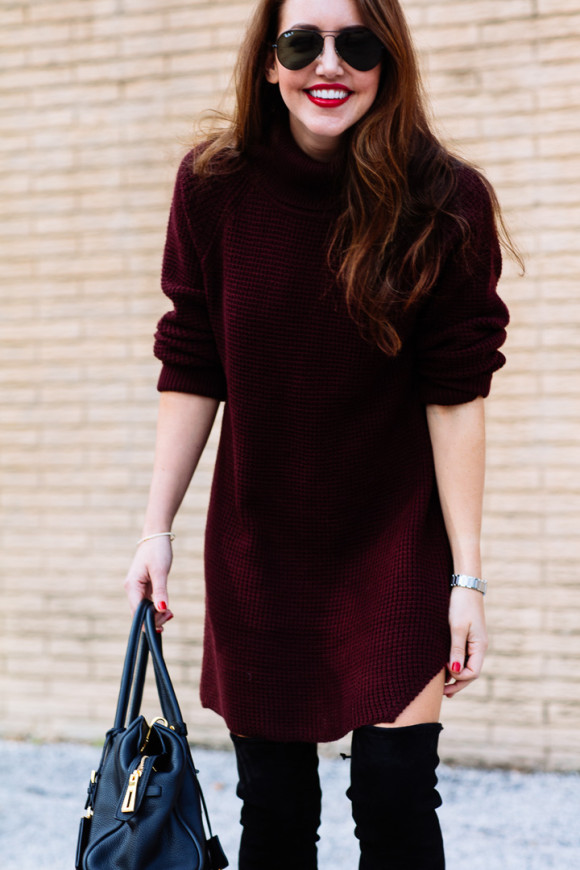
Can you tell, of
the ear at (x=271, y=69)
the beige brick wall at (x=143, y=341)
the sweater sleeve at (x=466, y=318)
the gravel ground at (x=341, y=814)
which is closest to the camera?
the sweater sleeve at (x=466, y=318)

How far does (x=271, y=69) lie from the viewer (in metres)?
2.19

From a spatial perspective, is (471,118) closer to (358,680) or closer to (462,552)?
(462,552)

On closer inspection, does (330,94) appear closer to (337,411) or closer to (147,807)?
(337,411)

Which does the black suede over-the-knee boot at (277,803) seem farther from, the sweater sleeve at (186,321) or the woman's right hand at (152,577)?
the sweater sleeve at (186,321)

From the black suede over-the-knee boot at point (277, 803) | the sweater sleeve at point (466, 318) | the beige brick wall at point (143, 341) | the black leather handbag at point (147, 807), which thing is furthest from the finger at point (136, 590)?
the beige brick wall at point (143, 341)

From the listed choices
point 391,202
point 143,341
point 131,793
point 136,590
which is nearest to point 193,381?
point 136,590

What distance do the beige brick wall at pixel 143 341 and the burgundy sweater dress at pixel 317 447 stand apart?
1686mm

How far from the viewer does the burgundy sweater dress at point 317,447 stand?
81.1 inches

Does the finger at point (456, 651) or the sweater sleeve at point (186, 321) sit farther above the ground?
the sweater sleeve at point (186, 321)

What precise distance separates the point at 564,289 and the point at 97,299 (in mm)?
1826

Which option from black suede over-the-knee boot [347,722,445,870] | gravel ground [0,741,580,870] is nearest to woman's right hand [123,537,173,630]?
black suede over-the-knee boot [347,722,445,870]

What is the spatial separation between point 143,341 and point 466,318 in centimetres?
229

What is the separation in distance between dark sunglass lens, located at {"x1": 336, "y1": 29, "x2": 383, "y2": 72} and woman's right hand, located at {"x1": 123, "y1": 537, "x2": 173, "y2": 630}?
1.06 metres

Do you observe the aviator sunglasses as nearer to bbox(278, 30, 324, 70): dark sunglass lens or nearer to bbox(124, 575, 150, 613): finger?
bbox(278, 30, 324, 70): dark sunglass lens
